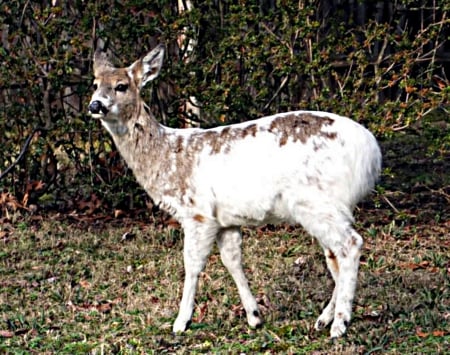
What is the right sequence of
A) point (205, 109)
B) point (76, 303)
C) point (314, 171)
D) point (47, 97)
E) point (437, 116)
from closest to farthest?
point (314, 171) → point (76, 303) → point (205, 109) → point (47, 97) → point (437, 116)

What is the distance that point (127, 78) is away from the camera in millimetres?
6711

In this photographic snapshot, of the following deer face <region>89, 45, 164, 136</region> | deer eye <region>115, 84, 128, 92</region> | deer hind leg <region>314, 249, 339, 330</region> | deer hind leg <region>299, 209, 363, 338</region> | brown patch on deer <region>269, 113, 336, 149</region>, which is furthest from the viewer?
deer eye <region>115, 84, 128, 92</region>

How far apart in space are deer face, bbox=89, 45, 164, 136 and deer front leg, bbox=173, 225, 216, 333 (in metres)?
0.96

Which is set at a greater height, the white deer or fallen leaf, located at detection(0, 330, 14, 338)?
the white deer

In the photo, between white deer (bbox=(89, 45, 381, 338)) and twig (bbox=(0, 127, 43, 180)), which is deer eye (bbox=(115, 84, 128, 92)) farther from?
twig (bbox=(0, 127, 43, 180))

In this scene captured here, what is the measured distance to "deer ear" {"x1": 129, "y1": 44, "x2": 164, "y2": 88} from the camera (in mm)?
6785

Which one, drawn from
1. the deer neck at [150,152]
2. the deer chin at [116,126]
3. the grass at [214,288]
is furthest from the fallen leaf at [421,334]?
the deer chin at [116,126]

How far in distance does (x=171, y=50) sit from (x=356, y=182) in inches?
144

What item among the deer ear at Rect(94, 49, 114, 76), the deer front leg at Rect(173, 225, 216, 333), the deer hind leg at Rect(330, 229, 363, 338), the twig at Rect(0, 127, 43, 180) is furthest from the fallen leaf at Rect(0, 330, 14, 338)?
the twig at Rect(0, 127, 43, 180)

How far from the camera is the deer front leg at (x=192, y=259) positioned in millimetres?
6285

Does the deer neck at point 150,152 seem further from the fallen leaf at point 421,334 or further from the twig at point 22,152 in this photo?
the twig at point 22,152

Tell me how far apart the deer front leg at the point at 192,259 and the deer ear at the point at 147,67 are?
1.22 meters

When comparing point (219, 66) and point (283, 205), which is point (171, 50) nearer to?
point (219, 66)

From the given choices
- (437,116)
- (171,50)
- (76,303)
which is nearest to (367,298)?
(76,303)
